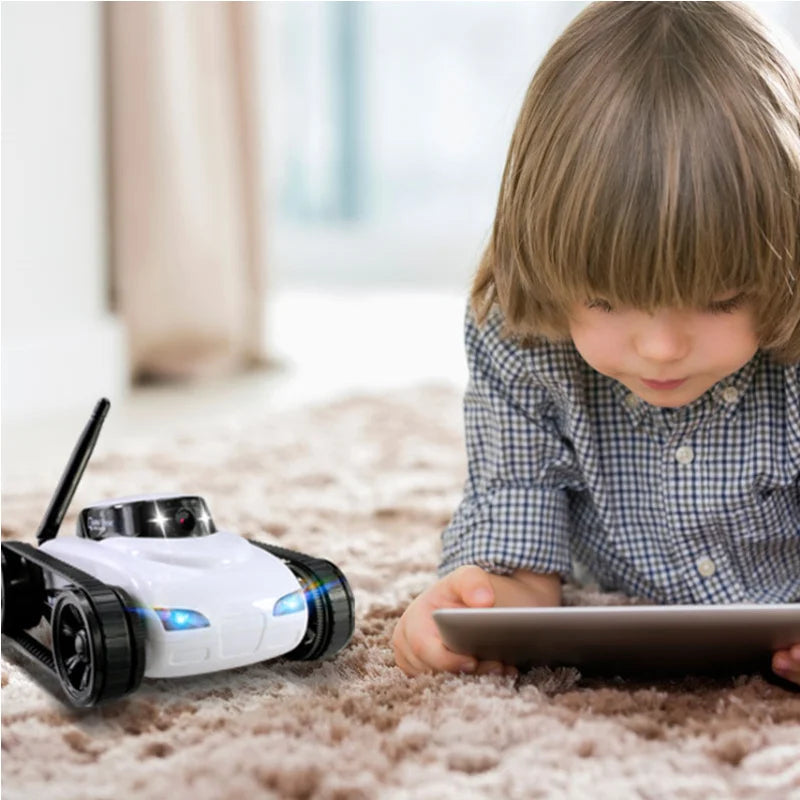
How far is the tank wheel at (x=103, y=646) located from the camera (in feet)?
2.50

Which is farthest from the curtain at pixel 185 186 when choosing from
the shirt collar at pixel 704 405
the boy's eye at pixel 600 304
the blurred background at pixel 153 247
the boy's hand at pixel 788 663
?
the boy's hand at pixel 788 663

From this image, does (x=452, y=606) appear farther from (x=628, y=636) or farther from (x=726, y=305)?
(x=726, y=305)

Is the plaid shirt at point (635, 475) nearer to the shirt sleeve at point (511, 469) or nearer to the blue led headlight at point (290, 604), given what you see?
the shirt sleeve at point (511, 469)

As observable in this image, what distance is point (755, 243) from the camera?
0.84m

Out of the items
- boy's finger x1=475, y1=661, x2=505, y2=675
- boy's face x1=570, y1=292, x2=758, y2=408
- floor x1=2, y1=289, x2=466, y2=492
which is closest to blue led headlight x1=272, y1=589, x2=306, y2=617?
boy's finger x1=475, y1=661, x2=505, y2=675

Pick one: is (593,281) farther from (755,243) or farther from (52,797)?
(52,797)

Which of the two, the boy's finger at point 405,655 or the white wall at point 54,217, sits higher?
the white wall at point 54,217

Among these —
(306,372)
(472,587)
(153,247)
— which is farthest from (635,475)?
(306,372)

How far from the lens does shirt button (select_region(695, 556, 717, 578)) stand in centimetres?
107

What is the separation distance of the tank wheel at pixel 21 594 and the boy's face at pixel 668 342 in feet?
1.44

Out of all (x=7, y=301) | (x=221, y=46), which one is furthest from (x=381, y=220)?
(x=7, y=301)

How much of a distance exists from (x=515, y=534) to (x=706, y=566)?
0.17 metres

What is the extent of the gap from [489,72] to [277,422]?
2.66 m

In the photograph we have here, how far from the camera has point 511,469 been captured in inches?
42.5
